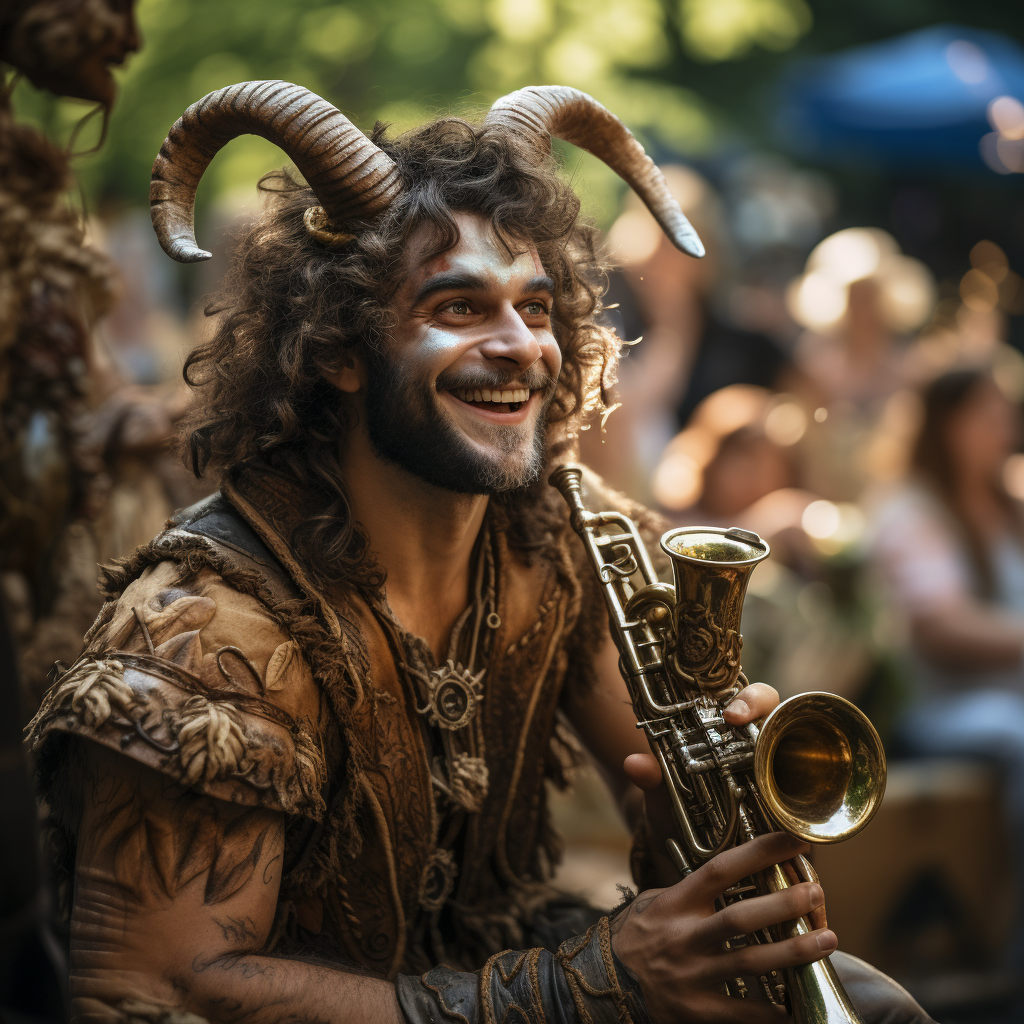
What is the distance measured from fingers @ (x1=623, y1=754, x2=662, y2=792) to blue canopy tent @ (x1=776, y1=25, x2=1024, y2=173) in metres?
9.13

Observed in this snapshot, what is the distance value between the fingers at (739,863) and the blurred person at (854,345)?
4.62 meters

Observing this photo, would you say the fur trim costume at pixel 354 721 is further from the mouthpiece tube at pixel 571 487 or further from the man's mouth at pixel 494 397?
the man's mouth at pixel 494 397

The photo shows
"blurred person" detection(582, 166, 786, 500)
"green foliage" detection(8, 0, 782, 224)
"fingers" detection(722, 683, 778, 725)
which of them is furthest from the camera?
"green foliage" detection(8, 0, 782, 224)

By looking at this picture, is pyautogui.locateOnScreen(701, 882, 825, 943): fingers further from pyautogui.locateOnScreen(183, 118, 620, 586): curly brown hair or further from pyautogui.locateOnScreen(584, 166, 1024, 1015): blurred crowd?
pyautogui.locateOnScreen(584, 166, 1024, 1015): blurred crowd

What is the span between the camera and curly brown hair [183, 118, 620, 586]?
248cm

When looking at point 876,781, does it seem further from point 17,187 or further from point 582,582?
point 17,187

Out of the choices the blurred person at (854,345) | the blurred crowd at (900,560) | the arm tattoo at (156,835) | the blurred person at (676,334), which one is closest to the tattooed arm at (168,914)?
the arm tattoo at (156,835)

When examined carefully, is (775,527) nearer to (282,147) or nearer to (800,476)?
(800,476)

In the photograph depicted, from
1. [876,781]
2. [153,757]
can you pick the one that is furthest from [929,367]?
[153,757]

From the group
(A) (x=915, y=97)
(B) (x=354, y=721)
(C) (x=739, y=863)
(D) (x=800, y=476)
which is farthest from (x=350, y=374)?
(A) (x=915, y=97)

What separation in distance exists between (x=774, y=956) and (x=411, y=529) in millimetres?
1178

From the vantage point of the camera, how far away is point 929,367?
23.8 ft

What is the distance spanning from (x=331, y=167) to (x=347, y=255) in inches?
7.9

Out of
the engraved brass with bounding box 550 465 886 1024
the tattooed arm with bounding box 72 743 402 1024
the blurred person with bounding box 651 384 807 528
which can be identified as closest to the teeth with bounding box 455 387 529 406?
the engraved brass with bounding box 550 465 886 1024
